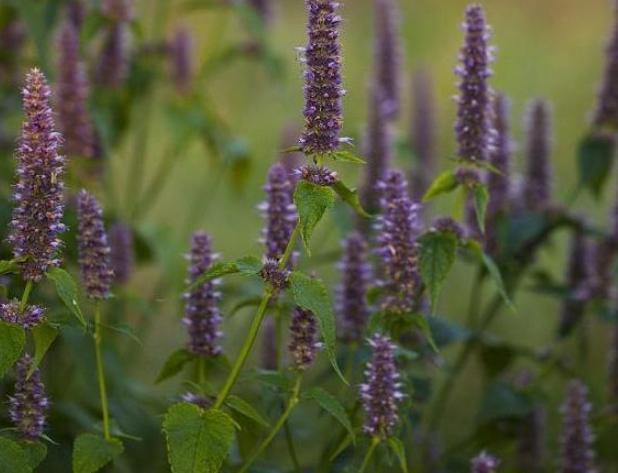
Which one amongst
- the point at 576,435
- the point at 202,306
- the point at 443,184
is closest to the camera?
the point at 202,306

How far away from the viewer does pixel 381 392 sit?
257 centimetres

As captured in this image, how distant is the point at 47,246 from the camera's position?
237 cm

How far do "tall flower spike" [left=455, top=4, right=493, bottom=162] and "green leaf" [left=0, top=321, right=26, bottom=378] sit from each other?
1162 mm

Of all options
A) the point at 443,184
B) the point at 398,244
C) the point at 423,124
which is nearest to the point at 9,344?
the point at 398,244

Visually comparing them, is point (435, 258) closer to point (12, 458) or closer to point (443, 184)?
point (443, 184)

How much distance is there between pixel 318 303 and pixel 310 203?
18cm

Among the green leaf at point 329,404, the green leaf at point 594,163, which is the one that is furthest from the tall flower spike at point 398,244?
the green leaf at point 594,163

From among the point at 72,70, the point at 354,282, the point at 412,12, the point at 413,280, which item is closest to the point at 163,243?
the point at 72,70

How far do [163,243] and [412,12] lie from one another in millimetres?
6179

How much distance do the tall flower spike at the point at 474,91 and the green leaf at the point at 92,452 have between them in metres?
1.06

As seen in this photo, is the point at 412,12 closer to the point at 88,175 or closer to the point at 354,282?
the point at 88,175

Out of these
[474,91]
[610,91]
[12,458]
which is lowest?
[12,458]

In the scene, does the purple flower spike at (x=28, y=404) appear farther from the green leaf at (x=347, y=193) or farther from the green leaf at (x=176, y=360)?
the green leaf at (x=347, y=193)

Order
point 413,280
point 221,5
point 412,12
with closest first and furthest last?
point 413,280, point 221,5, point 412,12
